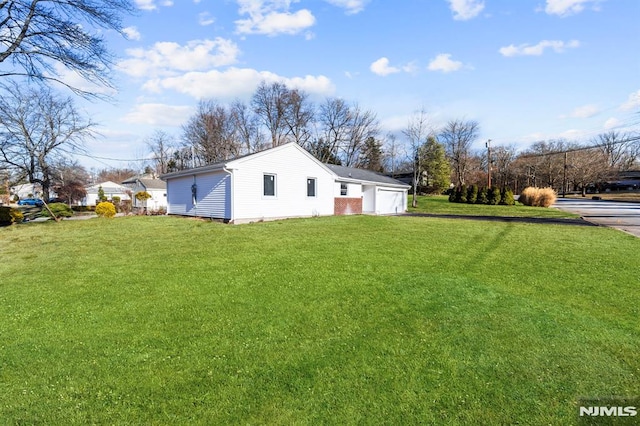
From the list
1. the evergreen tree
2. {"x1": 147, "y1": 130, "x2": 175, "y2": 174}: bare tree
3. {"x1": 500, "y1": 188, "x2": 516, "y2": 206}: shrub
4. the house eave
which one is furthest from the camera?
{"x1": 147, "y1": 130, "x2": 175, "y2": 174}: bare tree

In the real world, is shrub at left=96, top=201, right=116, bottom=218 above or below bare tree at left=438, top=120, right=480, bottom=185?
below

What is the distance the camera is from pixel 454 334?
11.5 ft

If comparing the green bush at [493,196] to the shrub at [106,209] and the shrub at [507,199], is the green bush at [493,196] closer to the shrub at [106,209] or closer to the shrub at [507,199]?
the shrub at [507,199]

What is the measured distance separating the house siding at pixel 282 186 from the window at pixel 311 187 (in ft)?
0.65

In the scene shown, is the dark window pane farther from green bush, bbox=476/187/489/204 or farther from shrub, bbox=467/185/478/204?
green bush, bbox=476/187/489/204

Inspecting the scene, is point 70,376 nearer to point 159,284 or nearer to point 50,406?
point 50,406

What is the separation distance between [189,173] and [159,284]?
40.3 ft

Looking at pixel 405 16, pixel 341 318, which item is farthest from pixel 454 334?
pixel 405 16

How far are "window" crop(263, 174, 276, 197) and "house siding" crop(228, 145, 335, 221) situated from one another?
0.54 ft

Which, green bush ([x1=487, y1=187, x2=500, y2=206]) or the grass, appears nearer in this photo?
the grass

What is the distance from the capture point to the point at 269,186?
1547 cm

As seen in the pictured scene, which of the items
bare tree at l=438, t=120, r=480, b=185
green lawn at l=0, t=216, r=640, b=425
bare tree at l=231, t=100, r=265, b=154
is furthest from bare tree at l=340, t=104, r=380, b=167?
green lawn at l=0, t=216, r=640, b=425

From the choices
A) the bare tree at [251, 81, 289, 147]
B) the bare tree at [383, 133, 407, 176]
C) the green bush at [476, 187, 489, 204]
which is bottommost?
the green bush at [476, 187, 489, 204]

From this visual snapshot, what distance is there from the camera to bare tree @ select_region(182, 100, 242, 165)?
133 feet
